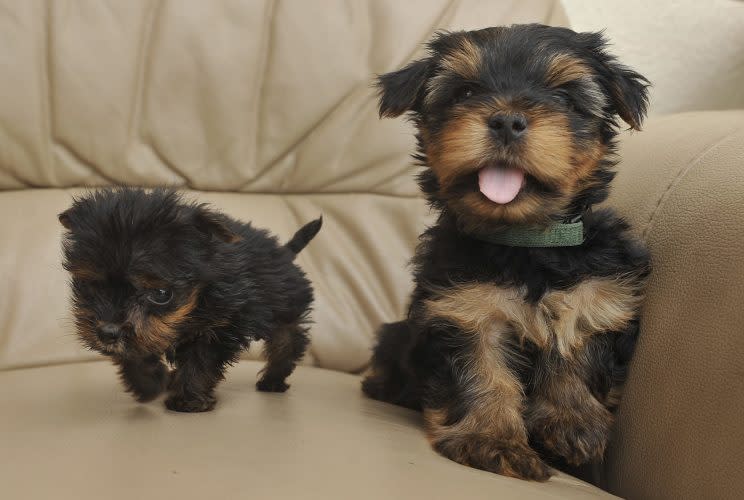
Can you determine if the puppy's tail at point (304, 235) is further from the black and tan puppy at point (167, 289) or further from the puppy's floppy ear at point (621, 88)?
the puppy's floppy ear at point (621, 88)

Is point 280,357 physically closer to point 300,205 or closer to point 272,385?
point 272,385

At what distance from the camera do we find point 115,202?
2170mm

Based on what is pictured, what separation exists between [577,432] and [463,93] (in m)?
0.91

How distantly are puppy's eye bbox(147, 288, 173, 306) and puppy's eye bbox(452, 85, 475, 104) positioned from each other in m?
0.88

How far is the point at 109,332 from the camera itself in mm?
2053

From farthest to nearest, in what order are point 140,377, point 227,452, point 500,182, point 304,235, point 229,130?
point 229,130, point 304,235, point 140,377, point 500,182, point 227,452

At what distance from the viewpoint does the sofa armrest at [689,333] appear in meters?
1.81

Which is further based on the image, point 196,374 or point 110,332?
point 196,374

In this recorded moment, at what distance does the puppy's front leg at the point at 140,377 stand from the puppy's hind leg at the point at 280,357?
0.34 metres

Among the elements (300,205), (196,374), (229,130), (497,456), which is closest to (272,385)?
(196,374)

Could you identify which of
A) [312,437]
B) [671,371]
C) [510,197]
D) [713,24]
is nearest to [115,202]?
[312,437]

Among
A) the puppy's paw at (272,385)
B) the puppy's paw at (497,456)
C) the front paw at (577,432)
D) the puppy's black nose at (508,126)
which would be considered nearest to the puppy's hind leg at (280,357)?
the puppy's paw at (272,385)

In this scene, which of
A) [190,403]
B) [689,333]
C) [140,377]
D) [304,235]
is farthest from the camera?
[304,235]

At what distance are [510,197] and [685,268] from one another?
45 centimetres
